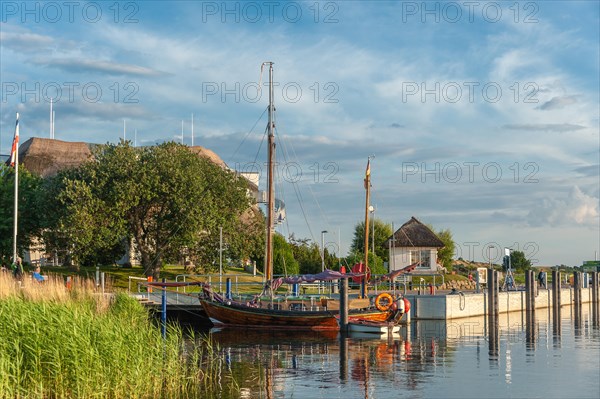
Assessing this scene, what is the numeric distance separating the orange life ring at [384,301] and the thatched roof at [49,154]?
4416cm

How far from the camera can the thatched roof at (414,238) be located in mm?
86375

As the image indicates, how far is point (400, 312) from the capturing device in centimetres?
4150

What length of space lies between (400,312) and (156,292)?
16102 mm

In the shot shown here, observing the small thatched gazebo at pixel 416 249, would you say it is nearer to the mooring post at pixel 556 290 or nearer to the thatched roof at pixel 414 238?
the thatched roof at pixel 414 238

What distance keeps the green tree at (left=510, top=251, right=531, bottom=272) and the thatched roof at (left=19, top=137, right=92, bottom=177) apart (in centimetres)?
5398

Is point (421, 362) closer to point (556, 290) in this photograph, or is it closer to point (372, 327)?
point (372, 327)

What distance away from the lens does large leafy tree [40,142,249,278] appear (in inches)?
2263

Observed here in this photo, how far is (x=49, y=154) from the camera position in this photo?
80.7 meters

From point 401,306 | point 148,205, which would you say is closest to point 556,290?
point 401,306

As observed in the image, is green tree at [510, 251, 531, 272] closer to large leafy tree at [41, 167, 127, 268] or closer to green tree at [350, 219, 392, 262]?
green tree at [350, 219, 392, 262]

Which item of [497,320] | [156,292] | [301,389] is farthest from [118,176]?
[301,389]

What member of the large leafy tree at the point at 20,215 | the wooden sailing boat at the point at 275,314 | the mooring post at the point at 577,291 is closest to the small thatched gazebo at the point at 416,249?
the mooring post at the point at 577,291

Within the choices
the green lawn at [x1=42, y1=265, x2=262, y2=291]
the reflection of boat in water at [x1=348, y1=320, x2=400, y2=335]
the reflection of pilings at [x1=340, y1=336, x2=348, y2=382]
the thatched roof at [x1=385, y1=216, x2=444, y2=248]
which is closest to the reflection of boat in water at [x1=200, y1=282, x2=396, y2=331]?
the reflection of boat in water at [x1=348, y1=320, x2=400, y2=335]

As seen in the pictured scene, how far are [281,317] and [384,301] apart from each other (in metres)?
5.23
